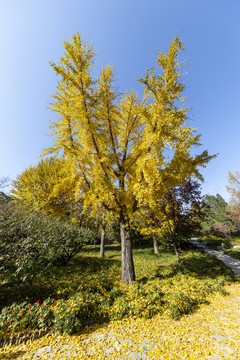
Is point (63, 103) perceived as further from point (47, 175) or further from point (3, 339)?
point (47, 175)

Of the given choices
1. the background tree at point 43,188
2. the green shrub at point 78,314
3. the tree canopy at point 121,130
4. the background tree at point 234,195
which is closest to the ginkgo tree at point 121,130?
the tree canopy at point 121,130

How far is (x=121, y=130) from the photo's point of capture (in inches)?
240

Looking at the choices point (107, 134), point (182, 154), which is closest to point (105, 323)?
point (182, 154)

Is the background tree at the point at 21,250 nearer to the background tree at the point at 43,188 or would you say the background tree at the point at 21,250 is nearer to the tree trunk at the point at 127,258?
the tree trunk at the point at 127,258

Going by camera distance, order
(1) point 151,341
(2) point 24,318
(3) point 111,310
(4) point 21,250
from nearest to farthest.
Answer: (1) point 151,341
(2) point 24,318
(3) point 111,310
(4) point 21,250

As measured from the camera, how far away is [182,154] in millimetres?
4711

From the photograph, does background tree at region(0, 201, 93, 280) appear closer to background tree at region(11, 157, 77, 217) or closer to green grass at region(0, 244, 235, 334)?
green grass at region(0, 244, 235, 334)

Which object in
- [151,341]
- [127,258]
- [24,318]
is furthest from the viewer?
[127,258]

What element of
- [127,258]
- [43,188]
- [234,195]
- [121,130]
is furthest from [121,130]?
[234,195]

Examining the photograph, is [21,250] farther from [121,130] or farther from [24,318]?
[121,130]

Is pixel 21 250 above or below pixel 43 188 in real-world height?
below

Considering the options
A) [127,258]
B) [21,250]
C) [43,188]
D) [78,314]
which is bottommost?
[78,314]

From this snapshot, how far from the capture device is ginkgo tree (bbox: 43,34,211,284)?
15.2 ft

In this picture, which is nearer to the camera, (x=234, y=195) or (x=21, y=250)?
(x=21, y=250)
